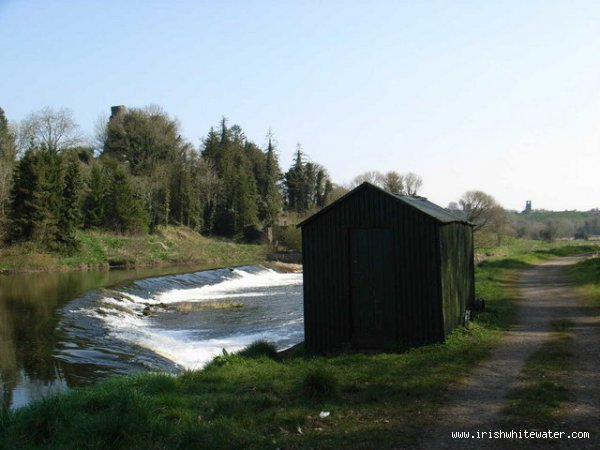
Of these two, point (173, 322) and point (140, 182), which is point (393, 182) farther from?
point (173, 322)

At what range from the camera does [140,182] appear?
200ft

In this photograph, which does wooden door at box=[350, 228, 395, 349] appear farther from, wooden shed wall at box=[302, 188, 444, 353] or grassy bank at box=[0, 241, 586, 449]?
grassy bank at box=[0, 241, 586, 449]

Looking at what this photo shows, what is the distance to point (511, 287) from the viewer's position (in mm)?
25938

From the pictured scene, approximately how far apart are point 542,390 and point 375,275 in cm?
516

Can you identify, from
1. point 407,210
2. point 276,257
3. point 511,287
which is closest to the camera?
point 407,210

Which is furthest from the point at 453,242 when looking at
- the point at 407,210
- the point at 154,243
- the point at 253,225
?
the point at 253,225

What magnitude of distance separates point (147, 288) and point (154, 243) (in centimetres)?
2362

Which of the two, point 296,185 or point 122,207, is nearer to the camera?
point 122,207

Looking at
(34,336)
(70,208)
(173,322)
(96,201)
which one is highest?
(96,201)

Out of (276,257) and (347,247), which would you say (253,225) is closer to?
(276,257)

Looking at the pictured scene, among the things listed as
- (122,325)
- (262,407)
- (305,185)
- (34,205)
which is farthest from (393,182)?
(262,407)

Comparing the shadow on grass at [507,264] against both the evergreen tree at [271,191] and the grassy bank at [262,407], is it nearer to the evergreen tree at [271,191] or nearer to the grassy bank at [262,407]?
the grassy bank at [262,407]

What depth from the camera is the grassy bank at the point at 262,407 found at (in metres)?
7.20

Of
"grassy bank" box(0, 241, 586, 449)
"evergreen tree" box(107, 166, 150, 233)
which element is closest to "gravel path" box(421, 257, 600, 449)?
"grassy bank" box(0, 241, 586, 449)
